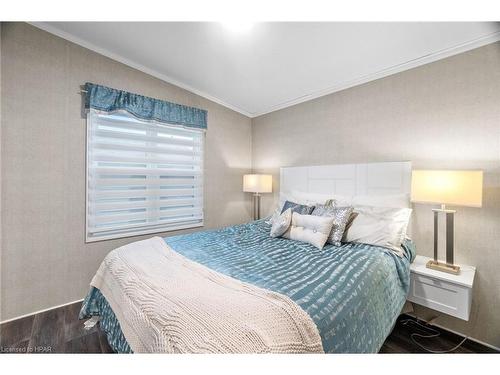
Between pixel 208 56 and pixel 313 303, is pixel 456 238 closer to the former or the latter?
pixel 313 303

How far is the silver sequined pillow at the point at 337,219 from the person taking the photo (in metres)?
1.92

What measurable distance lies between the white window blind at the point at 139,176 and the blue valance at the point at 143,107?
77mm

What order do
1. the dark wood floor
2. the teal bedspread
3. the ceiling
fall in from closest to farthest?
the teal bedspread, the dark wood floor, the ceiling

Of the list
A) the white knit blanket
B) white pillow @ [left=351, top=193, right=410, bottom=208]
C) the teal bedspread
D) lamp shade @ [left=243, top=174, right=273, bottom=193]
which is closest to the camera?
the white knit blanket

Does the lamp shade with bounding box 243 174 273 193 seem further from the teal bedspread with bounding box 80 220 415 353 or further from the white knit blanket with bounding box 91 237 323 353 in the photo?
the white knit blanket with bounding box 91 237 323 353

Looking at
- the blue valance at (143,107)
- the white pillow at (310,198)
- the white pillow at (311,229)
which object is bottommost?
the white pillow at (311,229)

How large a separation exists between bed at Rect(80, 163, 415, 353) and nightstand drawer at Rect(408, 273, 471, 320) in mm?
140

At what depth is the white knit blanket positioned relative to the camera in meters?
0.79

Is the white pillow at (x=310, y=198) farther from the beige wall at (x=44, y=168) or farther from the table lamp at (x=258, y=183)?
the beige wall at (x=44, y=168)

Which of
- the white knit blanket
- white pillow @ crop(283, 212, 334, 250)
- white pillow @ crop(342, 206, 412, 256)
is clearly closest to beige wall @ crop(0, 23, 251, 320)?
the white knit blanket

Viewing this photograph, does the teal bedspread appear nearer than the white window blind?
Yes

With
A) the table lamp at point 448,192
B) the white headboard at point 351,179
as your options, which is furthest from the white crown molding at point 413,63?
the table lamp at point 448,192

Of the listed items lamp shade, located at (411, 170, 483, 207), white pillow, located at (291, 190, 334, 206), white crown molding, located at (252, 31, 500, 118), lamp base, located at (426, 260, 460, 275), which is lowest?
lamp base, located at (426, 260, 460, 275)

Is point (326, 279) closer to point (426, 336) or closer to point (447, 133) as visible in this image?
point (426, 336)
